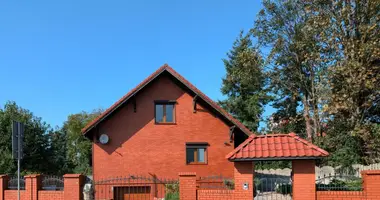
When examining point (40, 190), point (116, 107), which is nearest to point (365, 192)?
point (40, 190)

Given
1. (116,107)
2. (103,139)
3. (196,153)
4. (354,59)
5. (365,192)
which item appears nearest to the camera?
(365,192)

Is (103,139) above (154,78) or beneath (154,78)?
beneath

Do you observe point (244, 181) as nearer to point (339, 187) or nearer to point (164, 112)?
point (339, 187)

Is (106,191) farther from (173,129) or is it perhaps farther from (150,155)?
(173,129)

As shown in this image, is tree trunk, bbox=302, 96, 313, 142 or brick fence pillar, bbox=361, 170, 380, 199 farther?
tree trunk, bbox=302, 96, 313, 142

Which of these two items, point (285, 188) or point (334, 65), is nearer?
point (285, 188)

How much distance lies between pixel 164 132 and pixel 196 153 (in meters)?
2.05

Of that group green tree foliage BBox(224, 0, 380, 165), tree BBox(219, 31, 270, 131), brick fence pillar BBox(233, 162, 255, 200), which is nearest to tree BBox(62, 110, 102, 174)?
tree BBox(219, 31, 270, 131)

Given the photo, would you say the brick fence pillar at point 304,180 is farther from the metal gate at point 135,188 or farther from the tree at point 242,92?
the tree at point 242,92

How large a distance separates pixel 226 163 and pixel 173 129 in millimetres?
3375

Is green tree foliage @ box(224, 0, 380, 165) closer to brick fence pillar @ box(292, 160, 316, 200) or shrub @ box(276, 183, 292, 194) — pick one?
shrub @ box(276, 183, 292, 194)

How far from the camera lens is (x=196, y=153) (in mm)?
20219

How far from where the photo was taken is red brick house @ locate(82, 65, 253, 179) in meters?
19.6

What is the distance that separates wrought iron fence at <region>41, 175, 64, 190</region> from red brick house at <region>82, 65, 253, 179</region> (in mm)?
5220
